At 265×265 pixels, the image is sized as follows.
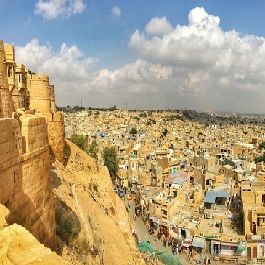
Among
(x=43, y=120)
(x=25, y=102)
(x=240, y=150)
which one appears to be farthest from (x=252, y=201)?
(x=240, y=150)

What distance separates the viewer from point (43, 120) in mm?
9703

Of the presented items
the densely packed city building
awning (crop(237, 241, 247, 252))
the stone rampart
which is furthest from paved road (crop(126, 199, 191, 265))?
the stone rampart

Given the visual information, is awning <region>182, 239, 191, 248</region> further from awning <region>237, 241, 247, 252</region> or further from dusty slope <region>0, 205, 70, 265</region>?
dusty slope <region>0, 205, 70, 265</region>

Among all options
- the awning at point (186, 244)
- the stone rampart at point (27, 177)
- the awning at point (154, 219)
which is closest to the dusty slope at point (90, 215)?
the stone rampart at point (27, 177)

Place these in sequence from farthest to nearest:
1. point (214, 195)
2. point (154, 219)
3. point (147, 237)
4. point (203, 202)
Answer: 1. point (214, 195)
2. point (203, 202)
3. point (154, 219)
4. point (147, 237)

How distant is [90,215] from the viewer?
18.0m

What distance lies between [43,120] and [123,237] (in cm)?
1121

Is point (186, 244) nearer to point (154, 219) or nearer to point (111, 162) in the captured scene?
→ point (154, 219)

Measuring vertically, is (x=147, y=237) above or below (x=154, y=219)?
below

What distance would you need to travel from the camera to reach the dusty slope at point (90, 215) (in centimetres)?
1351

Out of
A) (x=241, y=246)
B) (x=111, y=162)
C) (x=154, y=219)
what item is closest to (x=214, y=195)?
(x=154, y=219)

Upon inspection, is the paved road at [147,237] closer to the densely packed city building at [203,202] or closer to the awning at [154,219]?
the densely packed city building at [203,202]

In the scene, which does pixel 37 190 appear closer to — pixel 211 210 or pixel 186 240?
pixel 186 240

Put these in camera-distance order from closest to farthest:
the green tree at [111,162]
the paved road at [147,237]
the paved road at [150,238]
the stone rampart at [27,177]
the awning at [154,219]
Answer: the stone rampart at [27,177] → the paved road at [150,238] → the paved road at [147,237] → the awning at [154,219] → the green tree at [111,162]
